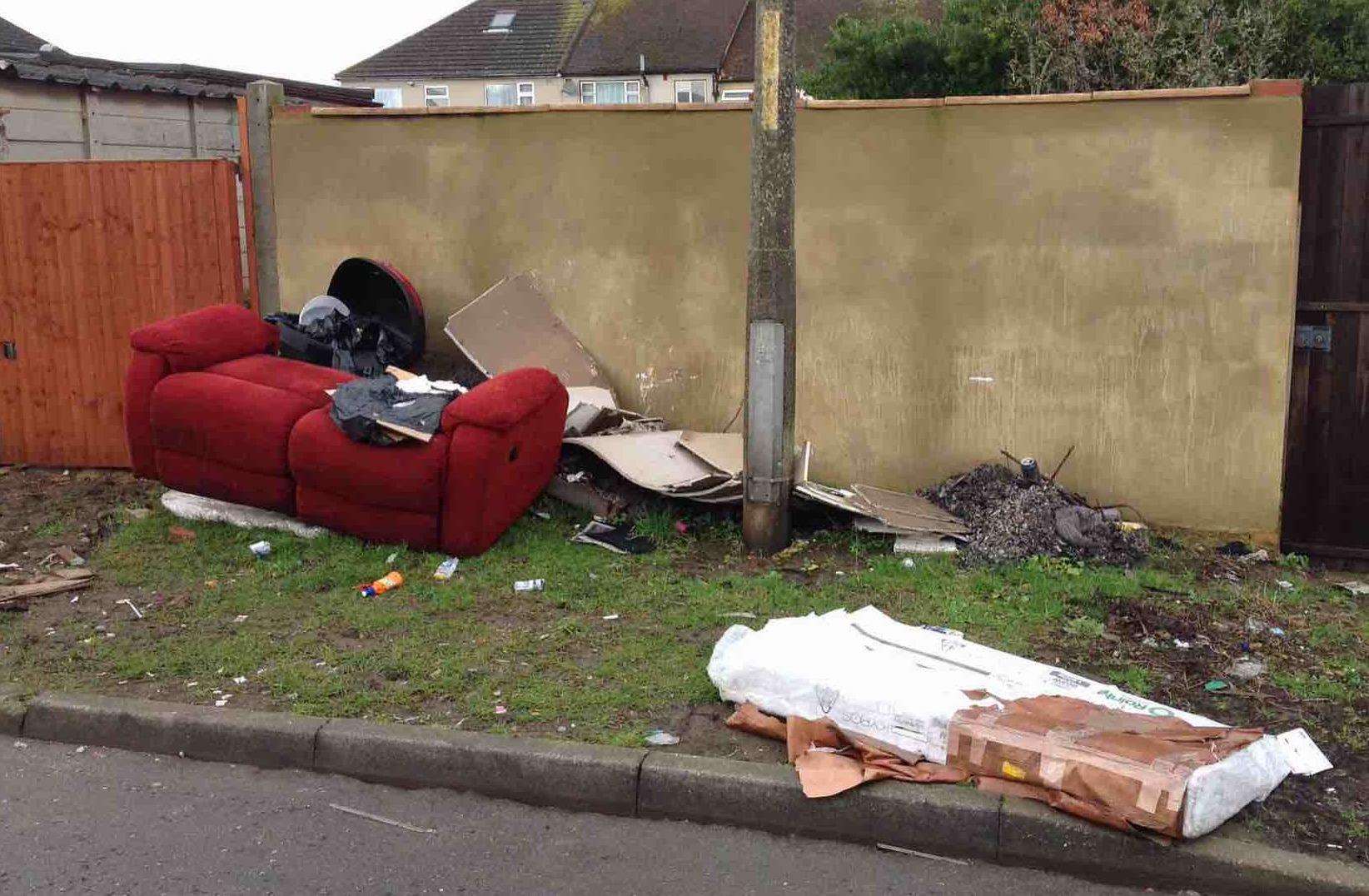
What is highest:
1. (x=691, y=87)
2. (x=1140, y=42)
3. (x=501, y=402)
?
(x=691, y=87)

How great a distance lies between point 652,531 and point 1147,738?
3381 mm

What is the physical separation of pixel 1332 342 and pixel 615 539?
3993 millimetres

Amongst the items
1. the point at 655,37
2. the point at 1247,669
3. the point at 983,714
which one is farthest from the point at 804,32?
the point at 983,714

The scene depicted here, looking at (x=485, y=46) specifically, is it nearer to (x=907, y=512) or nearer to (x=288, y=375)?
(x=288, y=375)

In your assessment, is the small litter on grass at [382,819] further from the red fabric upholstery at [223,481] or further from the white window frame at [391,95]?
the white window frame at [391,95]

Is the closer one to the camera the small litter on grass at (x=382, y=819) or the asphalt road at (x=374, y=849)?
the asphalt road at (x=374, y=849)

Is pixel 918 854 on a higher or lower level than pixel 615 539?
lower

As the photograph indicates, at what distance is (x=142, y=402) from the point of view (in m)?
7.10

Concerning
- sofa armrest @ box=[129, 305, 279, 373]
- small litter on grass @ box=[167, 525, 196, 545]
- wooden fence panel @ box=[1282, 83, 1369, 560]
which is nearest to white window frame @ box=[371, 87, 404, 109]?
sofa armrest @ box=[129, 305, 279, 373]

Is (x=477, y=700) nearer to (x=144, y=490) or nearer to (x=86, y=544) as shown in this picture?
(x=86, y=544)

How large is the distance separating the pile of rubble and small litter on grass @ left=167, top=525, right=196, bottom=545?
4.23 meters

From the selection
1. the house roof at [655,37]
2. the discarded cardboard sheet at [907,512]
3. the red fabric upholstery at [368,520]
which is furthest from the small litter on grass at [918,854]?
the house roof at [655,37]

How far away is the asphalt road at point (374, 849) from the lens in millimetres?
3859

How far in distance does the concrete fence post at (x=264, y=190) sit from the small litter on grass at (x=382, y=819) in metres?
4.93
